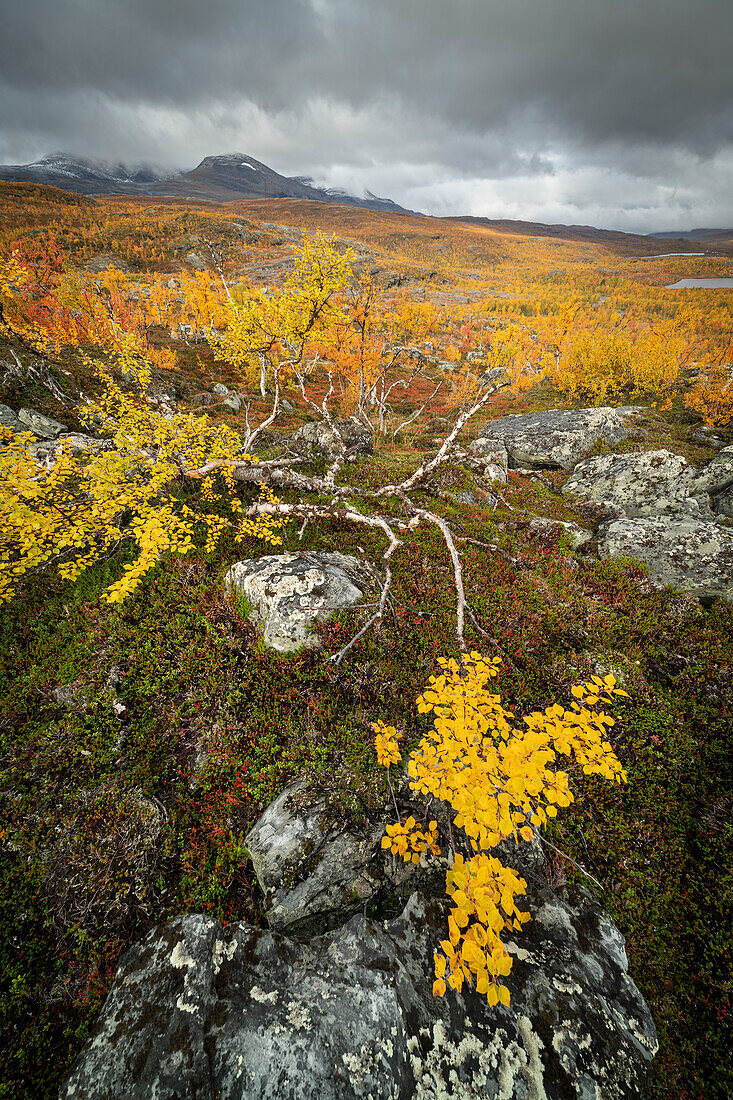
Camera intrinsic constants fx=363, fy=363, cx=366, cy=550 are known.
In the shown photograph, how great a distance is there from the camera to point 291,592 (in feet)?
23.8

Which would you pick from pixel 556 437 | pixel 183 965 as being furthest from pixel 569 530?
pixel 183 965

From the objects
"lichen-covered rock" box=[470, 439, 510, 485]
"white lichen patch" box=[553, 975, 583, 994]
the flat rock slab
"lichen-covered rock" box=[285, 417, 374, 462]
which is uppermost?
"lichen-covered rock" box=[285, 417, 374, 462]

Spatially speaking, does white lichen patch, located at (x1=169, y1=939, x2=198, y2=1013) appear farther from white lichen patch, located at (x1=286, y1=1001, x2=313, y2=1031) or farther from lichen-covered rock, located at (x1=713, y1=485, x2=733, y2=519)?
lichen-covered rock, located at (x1=713, y1=485, x2=733, y2=519)

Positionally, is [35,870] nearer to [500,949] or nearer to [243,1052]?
[243,1052]

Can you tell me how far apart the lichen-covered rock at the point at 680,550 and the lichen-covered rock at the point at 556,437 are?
7152mm

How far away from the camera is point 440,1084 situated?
2.98 metres

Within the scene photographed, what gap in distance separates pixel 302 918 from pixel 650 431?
2682 centimetres

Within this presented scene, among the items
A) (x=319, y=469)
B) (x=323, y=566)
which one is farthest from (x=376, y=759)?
(x=319, y=469)

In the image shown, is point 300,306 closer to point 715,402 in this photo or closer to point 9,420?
point 9,420

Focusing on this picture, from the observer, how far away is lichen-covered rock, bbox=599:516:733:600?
31.0 feet

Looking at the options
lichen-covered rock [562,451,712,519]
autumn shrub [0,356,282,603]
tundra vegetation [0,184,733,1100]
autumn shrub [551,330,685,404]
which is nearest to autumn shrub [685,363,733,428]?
autumn shrub [551,330,685,404]

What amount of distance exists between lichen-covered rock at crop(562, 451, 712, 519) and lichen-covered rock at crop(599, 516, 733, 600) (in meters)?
1.59

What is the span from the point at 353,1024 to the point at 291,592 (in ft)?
17.8

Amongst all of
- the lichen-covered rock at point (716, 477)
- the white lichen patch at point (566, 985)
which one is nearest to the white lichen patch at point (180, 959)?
the white lichen patch at point (566, 985)
